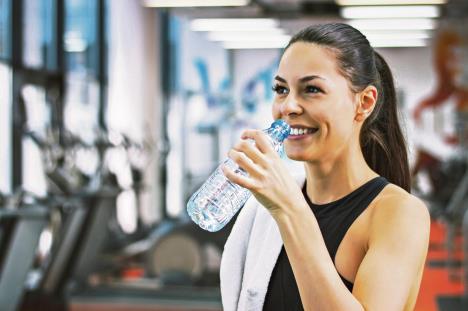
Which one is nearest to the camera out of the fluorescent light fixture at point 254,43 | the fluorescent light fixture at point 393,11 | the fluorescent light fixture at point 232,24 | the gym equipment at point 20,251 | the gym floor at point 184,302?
the gym equipment at point 20,251

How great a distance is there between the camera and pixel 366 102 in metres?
1.36

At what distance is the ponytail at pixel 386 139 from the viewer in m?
1.45

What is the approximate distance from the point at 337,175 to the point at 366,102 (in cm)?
13

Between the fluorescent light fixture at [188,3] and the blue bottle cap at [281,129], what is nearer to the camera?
the blue bottle cap at [281,129]

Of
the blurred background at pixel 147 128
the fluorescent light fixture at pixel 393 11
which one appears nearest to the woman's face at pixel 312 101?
the blurred background at pixel 147 128

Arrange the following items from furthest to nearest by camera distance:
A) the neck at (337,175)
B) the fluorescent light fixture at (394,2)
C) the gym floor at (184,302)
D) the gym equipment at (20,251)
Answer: the fluorescent light fixture at (394,2) < the gym floor at (184,302) < the gym equipment at (20,251) < the neck at (337,175)

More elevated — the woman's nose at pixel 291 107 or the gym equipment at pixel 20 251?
the woman's nose at pixel 291 107

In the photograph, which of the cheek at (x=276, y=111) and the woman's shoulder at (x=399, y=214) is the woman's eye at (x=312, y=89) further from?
the woman's shoulder at (x=399, y=214)

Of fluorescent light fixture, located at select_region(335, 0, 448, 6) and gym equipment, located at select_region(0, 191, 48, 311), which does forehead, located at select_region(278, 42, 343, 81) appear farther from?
fluorescent light fixture, located at select_region(335, 0, 448, 6)

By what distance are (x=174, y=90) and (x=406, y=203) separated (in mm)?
11972

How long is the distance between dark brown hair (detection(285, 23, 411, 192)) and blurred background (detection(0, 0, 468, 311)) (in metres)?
0.20

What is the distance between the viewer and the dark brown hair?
1316 millimetres

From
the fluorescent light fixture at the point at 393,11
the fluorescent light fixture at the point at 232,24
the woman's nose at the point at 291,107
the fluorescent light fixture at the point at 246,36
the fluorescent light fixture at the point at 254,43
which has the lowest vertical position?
the fluorescent light fixture at the point at 254,43

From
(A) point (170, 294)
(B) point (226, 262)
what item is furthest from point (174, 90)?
(B) point (226, 262)
